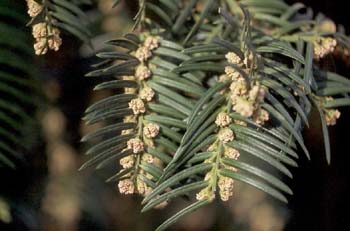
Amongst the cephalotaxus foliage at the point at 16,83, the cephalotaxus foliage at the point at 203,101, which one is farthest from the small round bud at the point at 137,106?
the cephalotaxus foliage at the point at 16,83

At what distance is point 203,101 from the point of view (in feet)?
1.18

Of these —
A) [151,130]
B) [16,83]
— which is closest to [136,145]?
[151,130]

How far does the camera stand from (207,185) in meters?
0.36

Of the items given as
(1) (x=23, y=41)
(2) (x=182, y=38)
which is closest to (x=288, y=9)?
(2) (x=182, y=38)

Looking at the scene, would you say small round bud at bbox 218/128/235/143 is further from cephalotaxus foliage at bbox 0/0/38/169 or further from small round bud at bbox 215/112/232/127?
cephalotaxus foliage at bbox 0/0/38/169

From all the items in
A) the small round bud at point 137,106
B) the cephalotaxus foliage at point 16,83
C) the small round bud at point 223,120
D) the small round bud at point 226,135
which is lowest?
the small round bud at point 226,135

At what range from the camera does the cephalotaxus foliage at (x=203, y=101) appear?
14.2 inches

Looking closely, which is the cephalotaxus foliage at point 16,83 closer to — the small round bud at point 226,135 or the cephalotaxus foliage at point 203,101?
the cephalotaxus foliage at point 203,101

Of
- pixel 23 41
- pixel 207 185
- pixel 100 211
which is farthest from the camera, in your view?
pixel 100 211

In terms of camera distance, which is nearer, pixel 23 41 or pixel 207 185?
pixel 207 185

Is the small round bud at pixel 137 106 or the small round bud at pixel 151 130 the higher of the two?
the small round bud at pixel 137 106

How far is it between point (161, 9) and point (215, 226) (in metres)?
0.28

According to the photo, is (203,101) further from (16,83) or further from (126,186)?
(16,83)

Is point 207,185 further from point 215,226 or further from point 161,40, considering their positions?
point 215,226
